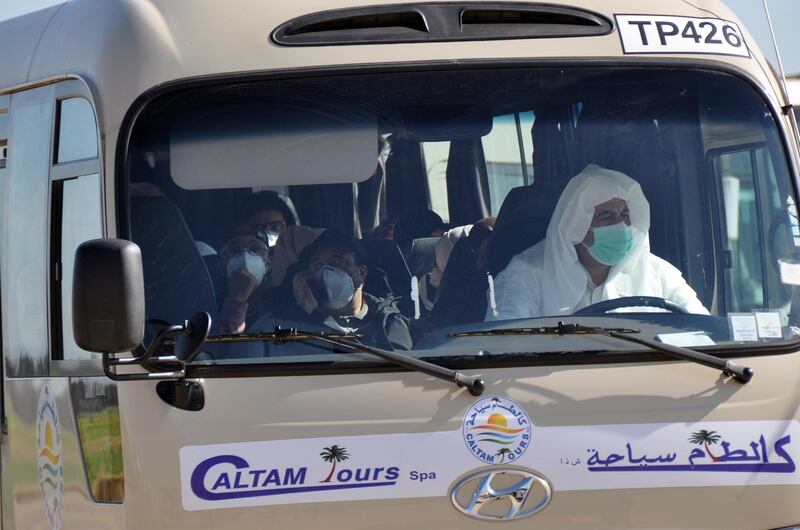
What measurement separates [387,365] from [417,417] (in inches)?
7.4

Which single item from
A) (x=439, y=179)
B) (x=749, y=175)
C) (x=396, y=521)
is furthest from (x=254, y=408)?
(x=749, y=175)

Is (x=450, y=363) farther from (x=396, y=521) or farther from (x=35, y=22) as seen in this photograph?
(x=35, y=22)

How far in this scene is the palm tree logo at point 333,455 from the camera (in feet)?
13.6

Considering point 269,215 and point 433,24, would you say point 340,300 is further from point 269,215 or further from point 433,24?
point 433,24

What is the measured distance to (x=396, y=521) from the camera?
4.16 m

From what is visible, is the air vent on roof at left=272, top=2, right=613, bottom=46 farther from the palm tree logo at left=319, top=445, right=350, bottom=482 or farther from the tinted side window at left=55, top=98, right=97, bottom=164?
the palm tree logo at left=319, top=445, right=350, bottom=482

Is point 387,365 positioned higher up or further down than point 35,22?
further down

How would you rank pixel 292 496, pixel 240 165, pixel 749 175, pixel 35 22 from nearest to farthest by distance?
pixel 292 496
pixel 240 165
pixel 749 175
pixel 35 22

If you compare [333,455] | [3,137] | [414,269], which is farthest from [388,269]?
[3,137]

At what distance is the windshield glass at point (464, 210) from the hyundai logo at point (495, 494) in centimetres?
39

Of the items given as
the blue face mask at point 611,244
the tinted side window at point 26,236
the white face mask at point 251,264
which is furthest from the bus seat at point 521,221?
the tinted side window at point 26,236

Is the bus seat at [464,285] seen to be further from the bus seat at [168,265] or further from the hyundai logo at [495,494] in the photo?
the bus seat at [168,265]

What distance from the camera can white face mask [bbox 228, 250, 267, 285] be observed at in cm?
436

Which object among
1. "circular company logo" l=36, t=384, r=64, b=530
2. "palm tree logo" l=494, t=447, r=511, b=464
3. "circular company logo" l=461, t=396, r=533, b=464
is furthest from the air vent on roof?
"circular company logo" l=36, t=384, r=64, b=530
